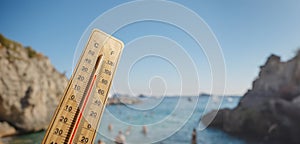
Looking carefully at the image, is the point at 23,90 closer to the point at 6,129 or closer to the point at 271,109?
the point at 6,129

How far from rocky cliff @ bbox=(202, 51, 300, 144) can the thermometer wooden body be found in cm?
679

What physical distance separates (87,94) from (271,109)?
9.10 m

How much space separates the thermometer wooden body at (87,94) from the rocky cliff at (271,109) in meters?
6.79

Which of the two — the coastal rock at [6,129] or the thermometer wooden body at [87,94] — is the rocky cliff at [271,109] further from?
the thermometer wooden body at [87,94]

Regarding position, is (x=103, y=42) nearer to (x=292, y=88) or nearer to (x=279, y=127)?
(x=279, y=127)

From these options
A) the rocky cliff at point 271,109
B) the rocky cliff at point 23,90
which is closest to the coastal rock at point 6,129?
the rocky cliff at point 23,90

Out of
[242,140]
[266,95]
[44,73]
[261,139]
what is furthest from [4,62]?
[266,95]

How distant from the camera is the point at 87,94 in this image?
74 cm

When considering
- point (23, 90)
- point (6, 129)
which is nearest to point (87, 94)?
point (6, 129)

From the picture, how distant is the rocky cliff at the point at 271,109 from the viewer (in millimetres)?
7738

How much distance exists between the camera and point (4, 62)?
26.9 feet

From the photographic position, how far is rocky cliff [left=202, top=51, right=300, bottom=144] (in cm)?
774

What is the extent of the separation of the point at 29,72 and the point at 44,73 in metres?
0.87

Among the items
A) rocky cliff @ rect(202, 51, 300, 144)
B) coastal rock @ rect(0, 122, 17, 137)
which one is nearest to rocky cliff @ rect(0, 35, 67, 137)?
coastal rock @ rect(0, 122, 17, 137)
